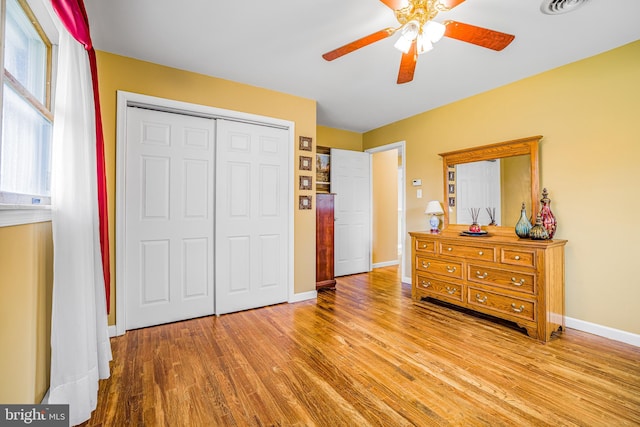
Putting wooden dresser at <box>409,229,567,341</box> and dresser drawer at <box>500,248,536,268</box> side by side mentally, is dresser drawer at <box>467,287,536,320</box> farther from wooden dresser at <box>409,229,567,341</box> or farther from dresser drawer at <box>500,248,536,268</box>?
dresser drawer at <box>500,248,536,268</box>

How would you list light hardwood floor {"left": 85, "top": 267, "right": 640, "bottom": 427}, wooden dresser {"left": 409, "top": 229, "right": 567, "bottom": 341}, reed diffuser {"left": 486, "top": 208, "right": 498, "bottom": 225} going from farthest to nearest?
reed diffuser {"left": 486, "top": 208, "right": 498, "bottom": 225}, wooden dresser {"left": 409, "top": 229, "right": 567, "bottom": 341}, light hardwood floor {"left": 85, "top": 267, "right": 640, "bottom": 427}

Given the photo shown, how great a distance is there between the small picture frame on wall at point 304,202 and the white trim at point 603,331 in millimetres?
2948

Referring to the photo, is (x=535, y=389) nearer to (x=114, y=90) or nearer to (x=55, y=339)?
(x=55, y=339)

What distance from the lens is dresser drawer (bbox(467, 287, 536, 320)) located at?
257 cm

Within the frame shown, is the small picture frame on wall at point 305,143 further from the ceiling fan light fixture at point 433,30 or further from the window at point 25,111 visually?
the window at point 25,111

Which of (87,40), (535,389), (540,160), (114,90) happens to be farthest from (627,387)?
(114,90)

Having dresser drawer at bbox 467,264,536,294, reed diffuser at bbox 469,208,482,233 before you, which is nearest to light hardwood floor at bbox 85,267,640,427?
dresser drawer at bbox 467,264,536,294

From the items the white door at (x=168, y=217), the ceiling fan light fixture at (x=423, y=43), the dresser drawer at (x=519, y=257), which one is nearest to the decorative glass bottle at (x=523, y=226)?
the dresser drawer at (x=519, y=257)

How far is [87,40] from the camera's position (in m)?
1.67

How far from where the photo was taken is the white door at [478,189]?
3.28m

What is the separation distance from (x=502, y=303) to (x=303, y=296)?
218cm

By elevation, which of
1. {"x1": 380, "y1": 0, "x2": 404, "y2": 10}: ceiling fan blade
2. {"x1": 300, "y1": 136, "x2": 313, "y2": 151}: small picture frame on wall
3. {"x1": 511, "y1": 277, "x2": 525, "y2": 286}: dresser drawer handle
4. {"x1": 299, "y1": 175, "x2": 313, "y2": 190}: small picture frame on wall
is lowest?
{"x1": 511, "y1": 277, "x2": 525, "y2": 286}: dresser drawer handle

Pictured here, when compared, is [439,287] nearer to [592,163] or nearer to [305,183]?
[592,163]

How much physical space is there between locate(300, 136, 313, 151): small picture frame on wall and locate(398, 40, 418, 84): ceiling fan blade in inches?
59.9
